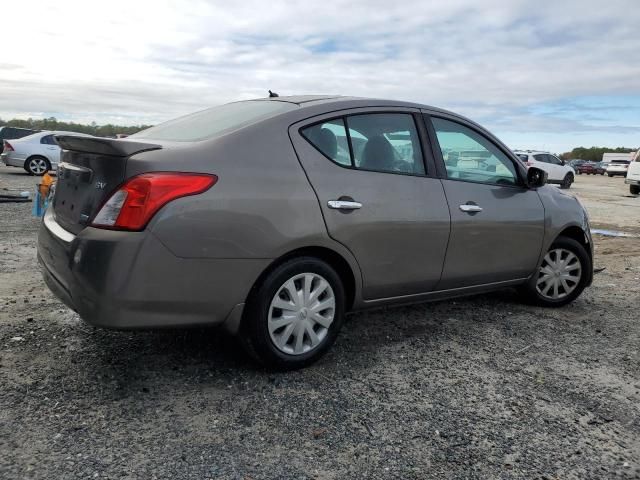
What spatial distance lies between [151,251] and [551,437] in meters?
2.11

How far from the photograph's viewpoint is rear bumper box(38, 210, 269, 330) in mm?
2760

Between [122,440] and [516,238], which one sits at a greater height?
[516,238]

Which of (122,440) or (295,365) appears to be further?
(295,365)

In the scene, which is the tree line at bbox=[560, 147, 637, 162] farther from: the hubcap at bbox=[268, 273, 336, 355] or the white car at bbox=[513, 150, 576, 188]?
the hubcap at bbox=[268, 273, 336, 355]

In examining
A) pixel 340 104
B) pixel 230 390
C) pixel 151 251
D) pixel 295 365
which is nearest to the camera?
pixel 151 251

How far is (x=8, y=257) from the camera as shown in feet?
19.8

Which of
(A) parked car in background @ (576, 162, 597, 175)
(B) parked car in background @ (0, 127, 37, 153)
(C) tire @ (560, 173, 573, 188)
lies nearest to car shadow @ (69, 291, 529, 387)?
(B) parked car in background @ (0, 127, 37, 153)

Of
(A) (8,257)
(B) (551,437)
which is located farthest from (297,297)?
(A) (8,257)

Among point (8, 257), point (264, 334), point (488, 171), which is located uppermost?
point (488, 171)

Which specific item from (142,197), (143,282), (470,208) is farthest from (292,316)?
(470,208)

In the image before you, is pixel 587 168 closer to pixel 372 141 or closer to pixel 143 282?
pixel 372 141

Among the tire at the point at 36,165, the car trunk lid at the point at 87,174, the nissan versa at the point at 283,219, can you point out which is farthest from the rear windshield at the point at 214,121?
the tire at the point at 36,165

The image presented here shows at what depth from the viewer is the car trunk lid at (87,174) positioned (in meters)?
2.90

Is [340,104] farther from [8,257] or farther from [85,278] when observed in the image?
[8,257]
